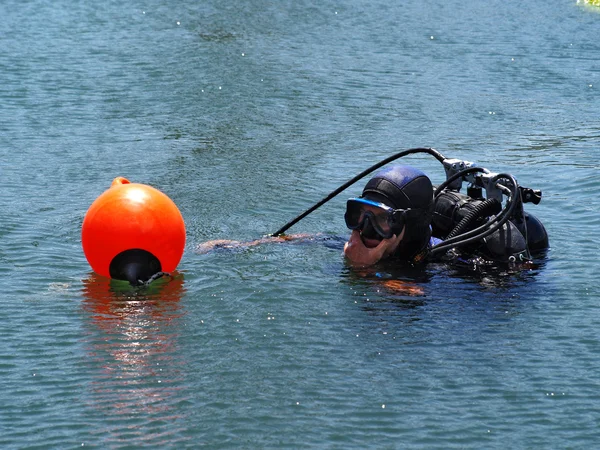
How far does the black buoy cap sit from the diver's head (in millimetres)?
1724

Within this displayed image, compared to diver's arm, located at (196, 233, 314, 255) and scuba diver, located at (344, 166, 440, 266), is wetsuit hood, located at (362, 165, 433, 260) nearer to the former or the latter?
scuba diver, located at (344, 166, 440, 266)

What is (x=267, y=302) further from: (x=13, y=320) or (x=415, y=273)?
(x=13, y=320)

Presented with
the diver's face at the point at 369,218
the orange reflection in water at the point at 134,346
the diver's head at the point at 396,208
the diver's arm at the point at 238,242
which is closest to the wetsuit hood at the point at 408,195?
the diver's head at the point at 396,208

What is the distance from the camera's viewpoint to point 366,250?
859 centimetres

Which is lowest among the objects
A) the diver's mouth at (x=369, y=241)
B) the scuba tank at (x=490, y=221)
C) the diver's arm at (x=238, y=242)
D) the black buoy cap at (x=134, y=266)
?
the diver's arm at (x=238, y=242)

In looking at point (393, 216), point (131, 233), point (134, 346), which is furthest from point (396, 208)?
point (134, 346)

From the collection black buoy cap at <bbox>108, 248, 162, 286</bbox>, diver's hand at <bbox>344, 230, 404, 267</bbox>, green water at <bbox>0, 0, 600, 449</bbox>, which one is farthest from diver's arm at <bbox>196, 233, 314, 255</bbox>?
black buoy cap at <bbox>108, 248, 162, 286</bbox>

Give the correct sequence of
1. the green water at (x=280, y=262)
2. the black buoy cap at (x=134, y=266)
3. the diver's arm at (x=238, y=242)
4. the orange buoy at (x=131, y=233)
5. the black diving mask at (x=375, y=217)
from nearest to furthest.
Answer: the green water at (x=280, y=262)
the orange buoy at (x=131, y=233)
the black buoy cap at (x=134, y=266)
the black diving mask at (x=375, y=217)
the diver's arm at (x=238, y=242)

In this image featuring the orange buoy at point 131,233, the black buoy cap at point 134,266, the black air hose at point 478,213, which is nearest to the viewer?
the orange buoy at point 131,233

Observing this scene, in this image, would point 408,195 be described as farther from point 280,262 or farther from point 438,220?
point 280,262

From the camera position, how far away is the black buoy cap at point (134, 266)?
25.7 feet

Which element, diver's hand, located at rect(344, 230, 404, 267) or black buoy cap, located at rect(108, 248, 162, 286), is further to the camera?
diver's hand, located at rect(344, 230, 404, 267)

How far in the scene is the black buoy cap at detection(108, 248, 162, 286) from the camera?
784 centimetres

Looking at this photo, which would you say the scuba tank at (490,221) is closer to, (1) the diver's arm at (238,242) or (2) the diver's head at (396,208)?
(2) the diver's head at (396,208)
